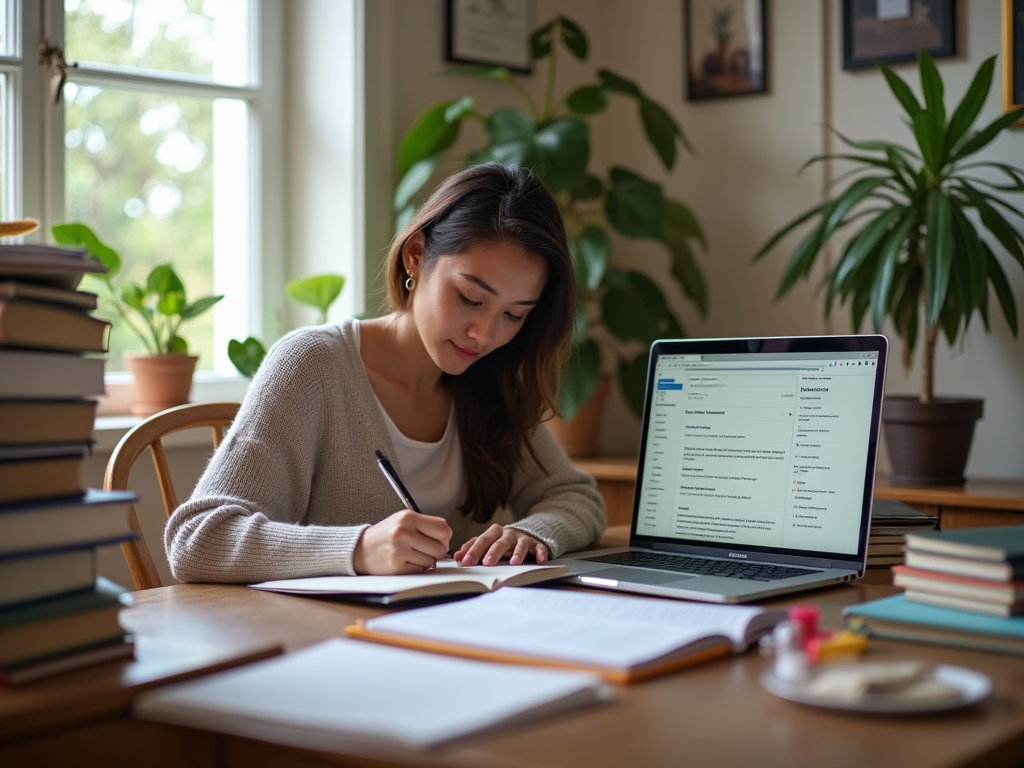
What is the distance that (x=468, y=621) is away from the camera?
3.40 ft

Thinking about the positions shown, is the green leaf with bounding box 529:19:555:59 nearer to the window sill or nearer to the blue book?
the window sill

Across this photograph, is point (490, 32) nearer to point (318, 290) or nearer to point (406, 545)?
point (318, 290)

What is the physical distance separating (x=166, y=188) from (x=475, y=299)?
1374 millimetres

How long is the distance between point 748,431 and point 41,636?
93 centimetres

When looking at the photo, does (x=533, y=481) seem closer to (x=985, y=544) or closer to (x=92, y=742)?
(x=985, y=544)

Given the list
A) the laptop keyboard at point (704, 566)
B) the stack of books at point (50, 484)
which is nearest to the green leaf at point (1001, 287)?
the laptop keyboard at point (704, 566)

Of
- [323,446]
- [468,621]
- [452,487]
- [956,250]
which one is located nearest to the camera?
[468,621]

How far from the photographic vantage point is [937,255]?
2238mm

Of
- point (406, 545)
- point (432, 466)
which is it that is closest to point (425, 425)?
point (432, 466)

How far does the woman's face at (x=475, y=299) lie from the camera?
1.62 m

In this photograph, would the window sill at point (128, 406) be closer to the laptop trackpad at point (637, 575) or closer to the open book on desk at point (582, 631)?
the laptop trackpad at point (637, 575)

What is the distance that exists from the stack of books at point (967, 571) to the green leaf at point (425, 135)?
1871 millimetres

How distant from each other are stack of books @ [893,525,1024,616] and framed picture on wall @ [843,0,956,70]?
187 centimetres

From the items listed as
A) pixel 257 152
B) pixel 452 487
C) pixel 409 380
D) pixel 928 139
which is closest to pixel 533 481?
pixel 452 487
